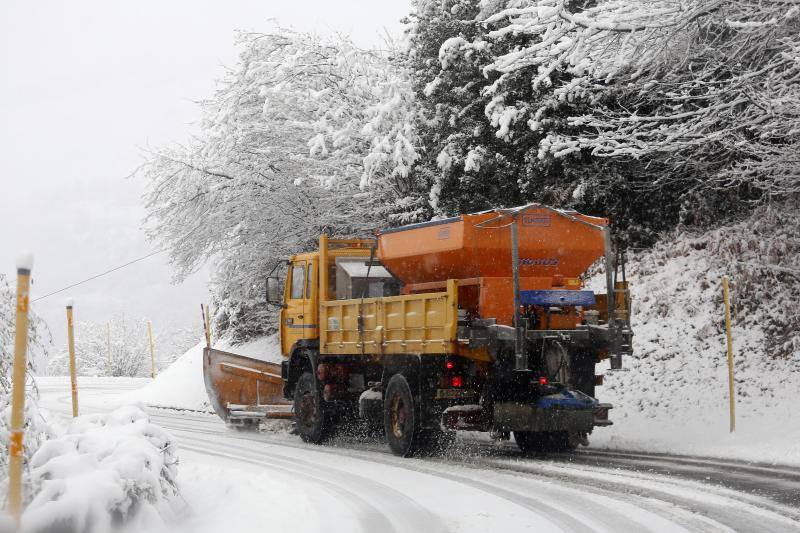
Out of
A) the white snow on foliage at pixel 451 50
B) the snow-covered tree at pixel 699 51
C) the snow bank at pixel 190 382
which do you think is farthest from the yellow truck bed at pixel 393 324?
the snow bank at pixel 190 382

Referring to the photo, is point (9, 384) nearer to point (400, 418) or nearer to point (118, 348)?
point (400, 418)

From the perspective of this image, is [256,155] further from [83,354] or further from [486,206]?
[83,354]

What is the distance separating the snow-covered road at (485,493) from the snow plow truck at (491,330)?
20.7 inches

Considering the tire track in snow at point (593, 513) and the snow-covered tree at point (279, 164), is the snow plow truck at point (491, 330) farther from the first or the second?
the snow-covered tree at point (279, 164)

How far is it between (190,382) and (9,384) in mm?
20572

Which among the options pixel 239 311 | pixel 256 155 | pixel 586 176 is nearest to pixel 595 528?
pixel 586 176

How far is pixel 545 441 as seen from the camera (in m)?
13.0

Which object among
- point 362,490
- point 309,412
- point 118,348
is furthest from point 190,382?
point 118,348

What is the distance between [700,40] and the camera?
531 inches

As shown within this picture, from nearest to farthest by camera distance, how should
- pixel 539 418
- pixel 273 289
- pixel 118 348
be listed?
pixel 539 418, pixel 273 289, pixel 118 348

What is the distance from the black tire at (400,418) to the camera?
12.7m

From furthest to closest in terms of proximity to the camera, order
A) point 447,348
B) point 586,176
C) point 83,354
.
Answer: point 83,354
point 586,176
point 447,348

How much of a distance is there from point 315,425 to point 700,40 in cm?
769

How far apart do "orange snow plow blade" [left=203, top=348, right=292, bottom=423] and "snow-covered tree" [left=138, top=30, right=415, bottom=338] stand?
5.65 metres
